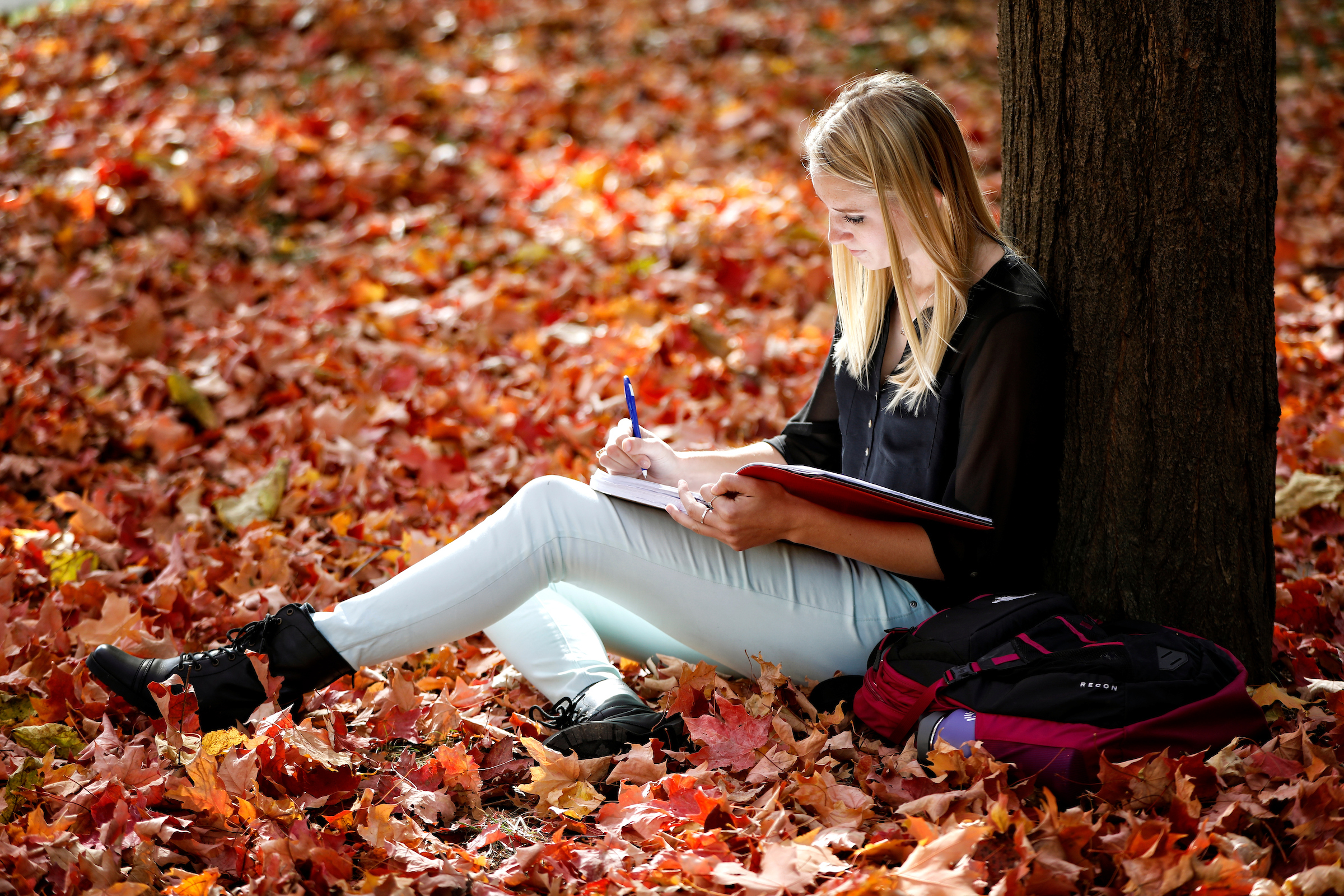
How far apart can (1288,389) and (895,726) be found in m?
2.59

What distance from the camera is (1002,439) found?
2.16 metres

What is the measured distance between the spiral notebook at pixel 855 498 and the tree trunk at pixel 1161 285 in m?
0.40

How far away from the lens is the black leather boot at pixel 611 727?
2.28 metres

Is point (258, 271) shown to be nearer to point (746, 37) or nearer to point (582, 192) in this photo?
point (582, 192)

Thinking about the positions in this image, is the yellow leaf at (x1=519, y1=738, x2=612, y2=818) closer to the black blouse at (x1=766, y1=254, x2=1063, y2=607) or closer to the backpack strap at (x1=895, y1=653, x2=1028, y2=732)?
the backpack strap at (x1=895, y1=653, x2=1028, y2=732)

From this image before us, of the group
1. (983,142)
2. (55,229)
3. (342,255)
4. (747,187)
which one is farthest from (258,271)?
(983,142)

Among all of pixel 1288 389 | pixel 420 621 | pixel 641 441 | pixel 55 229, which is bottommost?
pixel 1288 389

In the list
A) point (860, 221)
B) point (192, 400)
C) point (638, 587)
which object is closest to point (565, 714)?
point (638, 587)

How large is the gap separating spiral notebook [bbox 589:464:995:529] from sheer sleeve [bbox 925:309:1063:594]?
0.16ft

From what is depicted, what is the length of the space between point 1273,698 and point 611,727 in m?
1.42

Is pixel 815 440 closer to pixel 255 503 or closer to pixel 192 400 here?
pixel 255 503

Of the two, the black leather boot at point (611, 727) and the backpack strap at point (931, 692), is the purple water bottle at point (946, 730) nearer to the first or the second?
the backpack strap at point (931, 692)

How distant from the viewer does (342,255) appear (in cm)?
542

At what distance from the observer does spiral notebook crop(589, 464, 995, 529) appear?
207 centimetres
